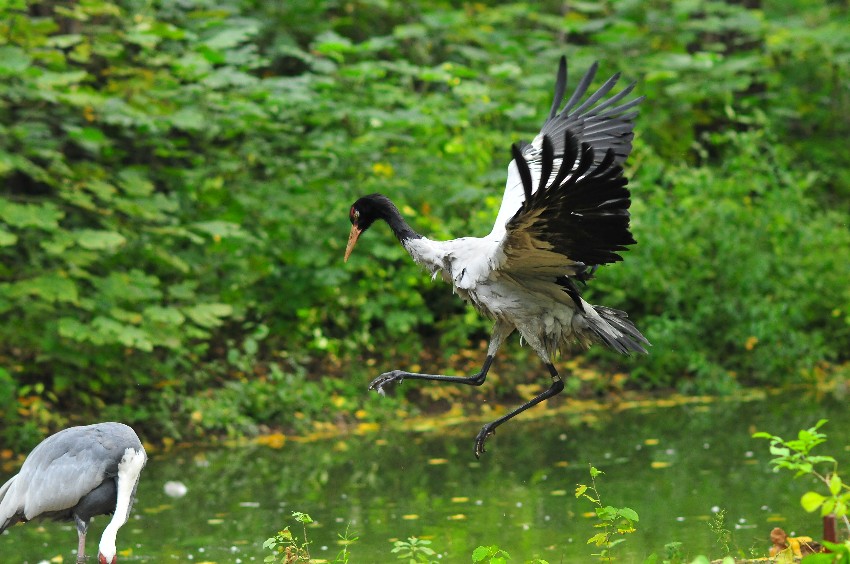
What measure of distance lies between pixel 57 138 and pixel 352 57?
16.3ft

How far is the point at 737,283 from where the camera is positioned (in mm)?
11516

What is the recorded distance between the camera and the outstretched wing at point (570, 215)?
4602 millimetres

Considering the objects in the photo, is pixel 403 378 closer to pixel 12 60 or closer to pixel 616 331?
pixel 616 331

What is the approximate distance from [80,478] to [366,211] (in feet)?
6.99

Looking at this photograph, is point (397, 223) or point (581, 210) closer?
point (581, 210)

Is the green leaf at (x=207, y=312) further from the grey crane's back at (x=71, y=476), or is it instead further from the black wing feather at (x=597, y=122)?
the grey crane's back at (x=71, y=476)

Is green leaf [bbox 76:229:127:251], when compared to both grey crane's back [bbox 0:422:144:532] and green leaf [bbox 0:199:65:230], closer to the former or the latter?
green leaf [bbox 0:199:65:230]

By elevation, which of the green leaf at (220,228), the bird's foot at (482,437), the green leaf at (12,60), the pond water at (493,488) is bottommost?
the pond water at (493,488)

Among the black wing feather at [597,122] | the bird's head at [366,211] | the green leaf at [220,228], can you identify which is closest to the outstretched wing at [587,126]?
the black wing feather at [597,122]

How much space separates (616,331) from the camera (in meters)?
5.84

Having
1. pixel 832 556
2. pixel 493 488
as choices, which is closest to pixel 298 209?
pixel 493 488

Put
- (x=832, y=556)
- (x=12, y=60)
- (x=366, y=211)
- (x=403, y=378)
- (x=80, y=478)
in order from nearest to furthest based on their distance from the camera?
(x=832, y=556) → (x=80, y=478) → (x=403, y=378) → (x=366, y=211) → (x=12, y=60)

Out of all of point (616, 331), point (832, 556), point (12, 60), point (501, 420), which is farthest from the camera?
point (12, 60)

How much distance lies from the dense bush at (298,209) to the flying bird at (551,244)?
12.4ft
